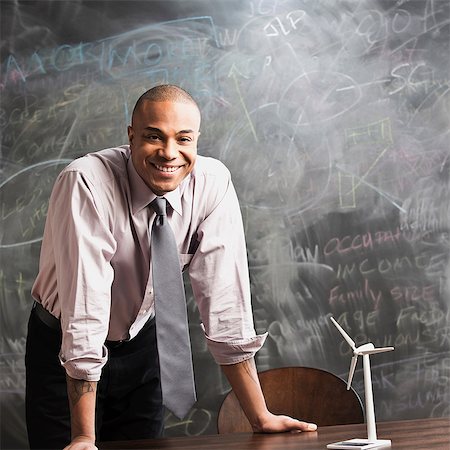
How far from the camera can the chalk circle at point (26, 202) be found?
356 centimetres

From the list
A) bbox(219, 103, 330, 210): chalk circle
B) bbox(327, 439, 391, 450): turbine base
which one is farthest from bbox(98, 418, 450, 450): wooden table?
bbox(219, 103, 330, 210): chalk circle

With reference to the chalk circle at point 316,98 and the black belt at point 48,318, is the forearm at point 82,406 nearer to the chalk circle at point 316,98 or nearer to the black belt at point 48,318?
the black belt at point 48,318

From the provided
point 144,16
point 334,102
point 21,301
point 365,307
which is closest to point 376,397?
point 365,307

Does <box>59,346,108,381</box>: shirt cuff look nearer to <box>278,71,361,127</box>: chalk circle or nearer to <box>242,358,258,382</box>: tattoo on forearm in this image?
<box>242,358,258,382</box>: tattoo on forearm

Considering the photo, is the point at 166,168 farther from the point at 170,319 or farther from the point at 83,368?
the point at 83,368

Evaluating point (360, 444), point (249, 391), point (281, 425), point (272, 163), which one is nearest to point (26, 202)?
point (272, 163)

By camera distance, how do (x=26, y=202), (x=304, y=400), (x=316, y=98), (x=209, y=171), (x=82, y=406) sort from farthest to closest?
(x=316, y=98), (x=26, y=202), (x=304, y=400), (x=209, y=171), (x=82, y=406)

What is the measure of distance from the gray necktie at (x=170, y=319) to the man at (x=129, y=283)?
0.17 ft

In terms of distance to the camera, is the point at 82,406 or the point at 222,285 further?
the point at 222,285

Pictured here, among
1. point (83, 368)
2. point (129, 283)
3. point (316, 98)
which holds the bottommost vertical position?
point (83, 368)

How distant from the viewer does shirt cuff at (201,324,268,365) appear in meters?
2.31

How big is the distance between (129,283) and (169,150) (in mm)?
439

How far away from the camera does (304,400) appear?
8.43 feet

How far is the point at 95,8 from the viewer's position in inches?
142
